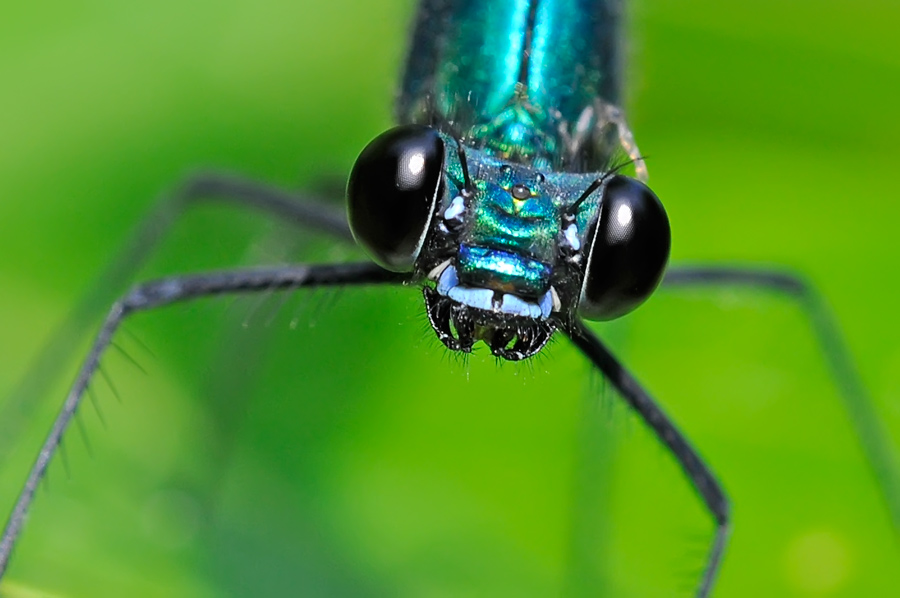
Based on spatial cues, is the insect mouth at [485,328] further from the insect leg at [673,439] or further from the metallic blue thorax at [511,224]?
the insect leg at [673,439]

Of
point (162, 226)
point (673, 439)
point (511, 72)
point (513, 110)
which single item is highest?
point (511, 72)

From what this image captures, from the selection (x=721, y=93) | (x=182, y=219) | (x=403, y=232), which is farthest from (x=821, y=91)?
(x=403, y=232)

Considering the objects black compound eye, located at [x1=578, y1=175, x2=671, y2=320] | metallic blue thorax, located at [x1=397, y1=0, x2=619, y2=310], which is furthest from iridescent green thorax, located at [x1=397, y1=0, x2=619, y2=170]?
black compound eye, located at [x1=578, y1=175, x2=671, y2=320]

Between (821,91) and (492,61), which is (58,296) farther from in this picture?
(821,91)

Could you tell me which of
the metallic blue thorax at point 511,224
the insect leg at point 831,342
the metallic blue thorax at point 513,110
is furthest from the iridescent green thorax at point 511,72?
the insect leg at point 831,342

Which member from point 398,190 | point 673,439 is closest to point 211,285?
point 398,190

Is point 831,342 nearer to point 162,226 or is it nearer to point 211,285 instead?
point 211,285
